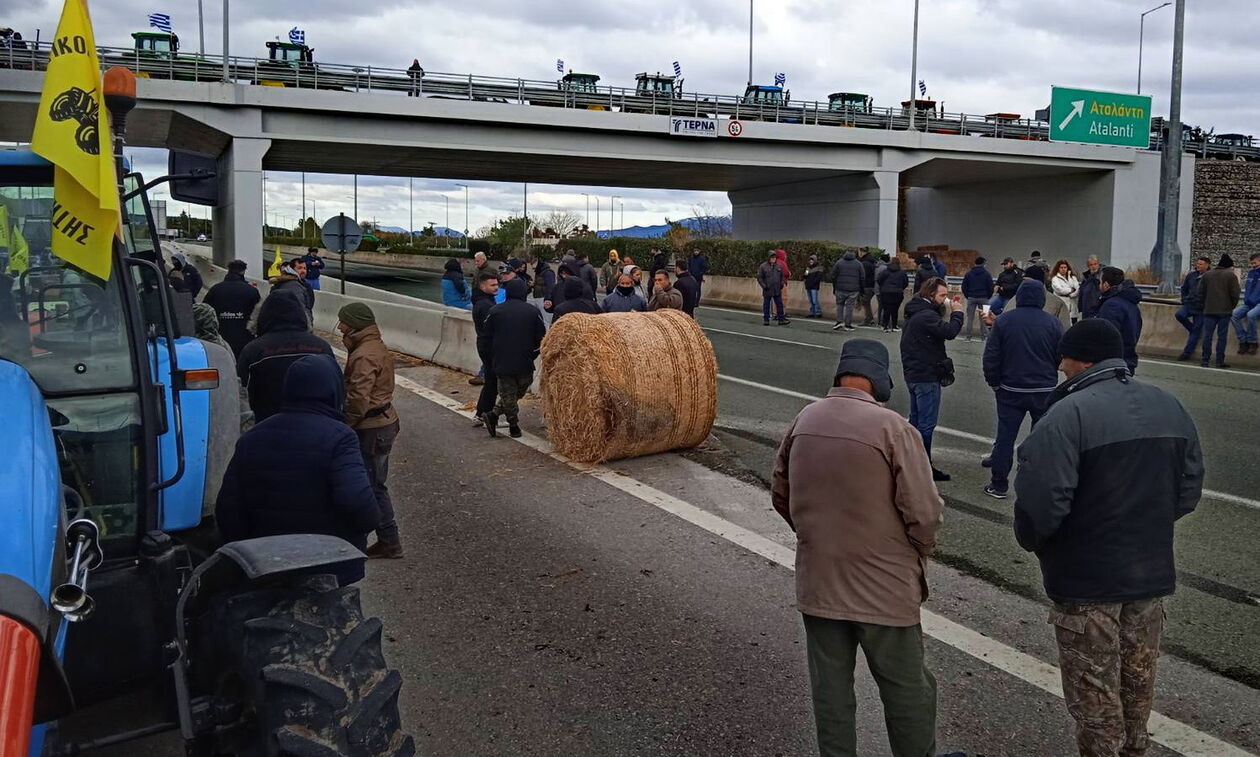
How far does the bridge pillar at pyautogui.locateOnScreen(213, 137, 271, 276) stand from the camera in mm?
35031

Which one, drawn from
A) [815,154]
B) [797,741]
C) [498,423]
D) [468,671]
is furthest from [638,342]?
[815,154]

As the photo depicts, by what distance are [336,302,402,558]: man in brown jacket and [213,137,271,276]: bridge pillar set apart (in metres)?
29.6

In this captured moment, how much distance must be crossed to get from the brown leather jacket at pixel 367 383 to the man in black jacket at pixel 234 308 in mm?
5391

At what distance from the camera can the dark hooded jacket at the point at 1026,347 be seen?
8.64 metres

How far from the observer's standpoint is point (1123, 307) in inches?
427

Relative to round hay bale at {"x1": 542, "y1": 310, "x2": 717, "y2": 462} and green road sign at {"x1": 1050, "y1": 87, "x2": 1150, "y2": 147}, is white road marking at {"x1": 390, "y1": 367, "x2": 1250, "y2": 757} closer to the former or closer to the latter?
round hay bale at {"x1": 542, "y1": 310, "x2": 717, "y2": 462}

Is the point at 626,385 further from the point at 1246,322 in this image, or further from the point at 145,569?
the point at 1246,322

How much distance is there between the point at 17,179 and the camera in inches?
147

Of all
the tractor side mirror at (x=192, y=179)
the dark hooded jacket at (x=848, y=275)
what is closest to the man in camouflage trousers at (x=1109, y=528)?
the tractor side mirror at (x=192, y=179)

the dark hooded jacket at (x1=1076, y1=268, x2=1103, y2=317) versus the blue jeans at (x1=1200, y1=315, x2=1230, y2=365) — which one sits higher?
the dark hooded jacket at (x1=1076, y1=268, x2=1103, y2=317)

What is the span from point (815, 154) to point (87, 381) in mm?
41393

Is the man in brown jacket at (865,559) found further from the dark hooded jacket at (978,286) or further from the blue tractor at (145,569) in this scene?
the dark hooded jacket at (978,286)

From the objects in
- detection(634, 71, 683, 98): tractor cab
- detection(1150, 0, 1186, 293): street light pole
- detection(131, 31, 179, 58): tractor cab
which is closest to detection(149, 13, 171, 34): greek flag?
detection(131, 31, 179, 58): tractor cab

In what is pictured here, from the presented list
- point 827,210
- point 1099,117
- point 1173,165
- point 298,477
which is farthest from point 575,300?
point 827,210
